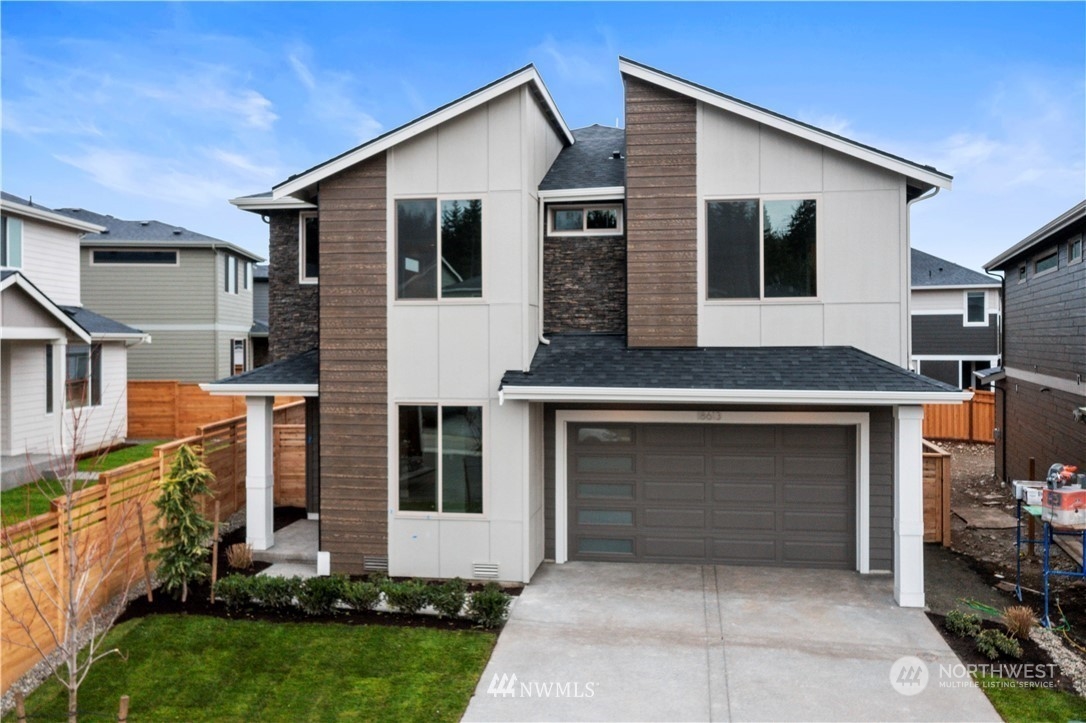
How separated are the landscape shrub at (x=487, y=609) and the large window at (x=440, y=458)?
5.56 feet

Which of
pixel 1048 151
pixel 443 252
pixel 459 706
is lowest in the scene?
pixel 459 706

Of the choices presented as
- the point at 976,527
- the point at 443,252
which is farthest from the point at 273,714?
the point at 976,527

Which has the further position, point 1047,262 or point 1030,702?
point 1047,262

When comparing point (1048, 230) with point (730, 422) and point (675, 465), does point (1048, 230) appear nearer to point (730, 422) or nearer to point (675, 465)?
point (730, 422)

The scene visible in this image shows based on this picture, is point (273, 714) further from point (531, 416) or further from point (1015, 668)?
point (1015, 668)

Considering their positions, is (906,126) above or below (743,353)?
above

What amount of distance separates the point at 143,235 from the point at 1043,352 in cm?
2538

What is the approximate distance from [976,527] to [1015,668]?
20.6ft

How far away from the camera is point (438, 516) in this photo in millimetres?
9711

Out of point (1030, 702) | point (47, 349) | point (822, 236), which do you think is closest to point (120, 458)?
point (47, 349)

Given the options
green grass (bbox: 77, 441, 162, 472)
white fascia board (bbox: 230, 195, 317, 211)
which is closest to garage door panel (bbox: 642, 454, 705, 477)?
white fascia board (bbox: 230, 195, 317, 211)

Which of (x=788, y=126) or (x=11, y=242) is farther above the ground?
(x=788, y=126)

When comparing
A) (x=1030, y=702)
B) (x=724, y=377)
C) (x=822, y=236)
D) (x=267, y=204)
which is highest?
(x=267, y=204)

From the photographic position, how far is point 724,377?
9133 millimetres
